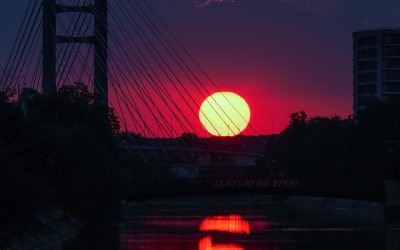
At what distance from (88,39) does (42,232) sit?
108ft

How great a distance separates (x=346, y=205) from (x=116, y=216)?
39.2 meters

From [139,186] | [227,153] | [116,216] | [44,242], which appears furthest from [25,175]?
[227,153]

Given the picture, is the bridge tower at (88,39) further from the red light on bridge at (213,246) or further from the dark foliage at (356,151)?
the dark foliage at (356,151)

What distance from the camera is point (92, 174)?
80.2m

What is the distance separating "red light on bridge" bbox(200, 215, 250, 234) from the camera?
8844 centimetres

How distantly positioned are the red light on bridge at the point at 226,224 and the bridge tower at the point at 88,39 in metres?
14.0

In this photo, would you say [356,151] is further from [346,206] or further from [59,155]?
[59,155]

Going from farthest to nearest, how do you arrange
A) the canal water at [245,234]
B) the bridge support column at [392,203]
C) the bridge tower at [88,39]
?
the bridge support column at [392,203] → the bridge tower at [88,39] → the canal water at [245,234]

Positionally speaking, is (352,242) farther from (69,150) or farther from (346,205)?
(346,205)

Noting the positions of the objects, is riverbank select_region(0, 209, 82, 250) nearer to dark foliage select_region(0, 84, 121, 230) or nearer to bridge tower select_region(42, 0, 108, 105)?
dark foliage select_region(0, 84, 121, 230)

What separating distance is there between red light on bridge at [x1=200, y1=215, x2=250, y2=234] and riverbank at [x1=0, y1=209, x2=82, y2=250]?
40.7 feet

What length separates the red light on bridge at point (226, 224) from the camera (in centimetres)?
8844

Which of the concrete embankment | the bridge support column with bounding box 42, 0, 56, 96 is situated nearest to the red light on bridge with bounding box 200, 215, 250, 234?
the concrete embankment

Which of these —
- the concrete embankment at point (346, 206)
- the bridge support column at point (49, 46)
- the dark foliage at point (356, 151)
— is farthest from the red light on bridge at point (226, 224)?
the bridge support column at point (49, 46)
